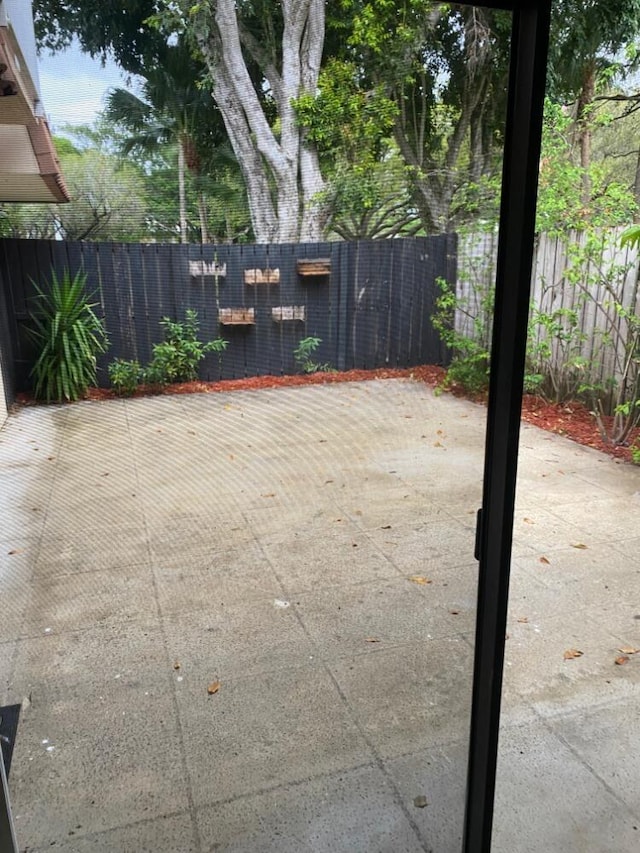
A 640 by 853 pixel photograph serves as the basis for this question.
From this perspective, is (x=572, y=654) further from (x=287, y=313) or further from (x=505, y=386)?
(x=287, y=313)

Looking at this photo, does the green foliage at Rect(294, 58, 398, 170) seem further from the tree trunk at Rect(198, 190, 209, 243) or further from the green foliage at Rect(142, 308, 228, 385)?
the green foliage at Rect(142, 308, 228, 385)

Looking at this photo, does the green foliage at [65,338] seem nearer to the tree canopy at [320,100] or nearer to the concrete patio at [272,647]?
the concrete patio at [272,647]

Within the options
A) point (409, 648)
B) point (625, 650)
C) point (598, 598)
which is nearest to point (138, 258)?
point (409, 648)

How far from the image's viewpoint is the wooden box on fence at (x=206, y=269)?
2.88 feet

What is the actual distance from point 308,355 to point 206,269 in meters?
0.21

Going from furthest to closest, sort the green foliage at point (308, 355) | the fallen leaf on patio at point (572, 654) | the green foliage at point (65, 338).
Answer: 1. the fallen leaf on patio at point (572, 654)
2. the green foliage at point (308, 355)
3. the green foliage at point (65, 338)

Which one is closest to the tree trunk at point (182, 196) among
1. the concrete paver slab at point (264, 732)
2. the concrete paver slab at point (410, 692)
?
the concrete paver slab at point (410, 692)

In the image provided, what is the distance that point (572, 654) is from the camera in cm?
179

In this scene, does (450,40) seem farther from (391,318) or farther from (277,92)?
(391,318)

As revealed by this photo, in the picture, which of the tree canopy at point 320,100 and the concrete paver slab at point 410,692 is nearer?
the tree canopy at point 320,100

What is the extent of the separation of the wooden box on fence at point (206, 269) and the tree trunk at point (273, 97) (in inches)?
2.8

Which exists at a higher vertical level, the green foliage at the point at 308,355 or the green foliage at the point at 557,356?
the green foliage at the point at 308,355

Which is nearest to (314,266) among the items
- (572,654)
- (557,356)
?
(572,654)

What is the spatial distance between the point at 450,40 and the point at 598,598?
1.84 metres
